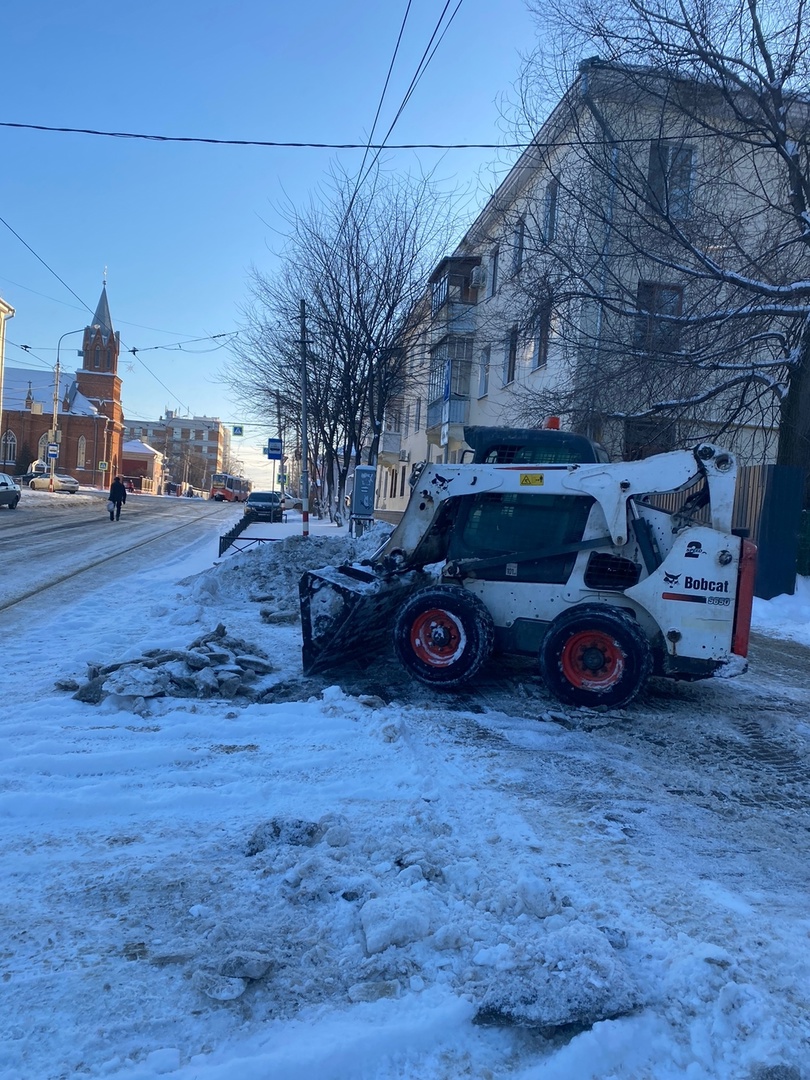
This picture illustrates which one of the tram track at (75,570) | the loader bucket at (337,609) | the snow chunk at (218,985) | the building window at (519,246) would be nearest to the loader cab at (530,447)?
the loader bucket at (337,609)

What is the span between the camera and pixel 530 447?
7113 mm

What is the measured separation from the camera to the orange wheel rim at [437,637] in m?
6.51

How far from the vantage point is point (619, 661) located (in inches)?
239

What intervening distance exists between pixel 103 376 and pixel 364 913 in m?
89.7

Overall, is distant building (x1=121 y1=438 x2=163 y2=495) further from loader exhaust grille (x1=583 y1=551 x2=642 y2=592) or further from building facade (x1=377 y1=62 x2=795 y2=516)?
loader exhaust grille (x1=583 y1=551 x2=642 y2=592)

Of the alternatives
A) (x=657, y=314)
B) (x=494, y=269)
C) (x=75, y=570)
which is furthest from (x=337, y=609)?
(x=494, y=269)

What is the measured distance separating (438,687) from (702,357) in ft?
31.8

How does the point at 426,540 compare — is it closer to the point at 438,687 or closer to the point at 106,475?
the point at 438,687

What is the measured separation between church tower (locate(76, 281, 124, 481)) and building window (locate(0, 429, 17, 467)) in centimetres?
879

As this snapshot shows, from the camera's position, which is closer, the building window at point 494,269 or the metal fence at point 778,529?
the metal fence at point 778,529

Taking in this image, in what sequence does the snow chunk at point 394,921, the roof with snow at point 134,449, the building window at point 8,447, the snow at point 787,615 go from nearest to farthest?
the snow chunk at point 394,921
the snow at point 787,615
the building window at point 8,447
the roof with snow at point 134,449

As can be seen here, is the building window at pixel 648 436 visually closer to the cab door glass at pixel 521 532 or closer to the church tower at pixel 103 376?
the cab door glass at pixel 521 532

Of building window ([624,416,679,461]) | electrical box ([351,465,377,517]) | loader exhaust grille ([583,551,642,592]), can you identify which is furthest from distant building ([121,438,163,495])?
loader exhaust grille ([583,551,642,592])

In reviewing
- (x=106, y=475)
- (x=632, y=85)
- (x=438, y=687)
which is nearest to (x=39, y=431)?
(x=106, y=475)
